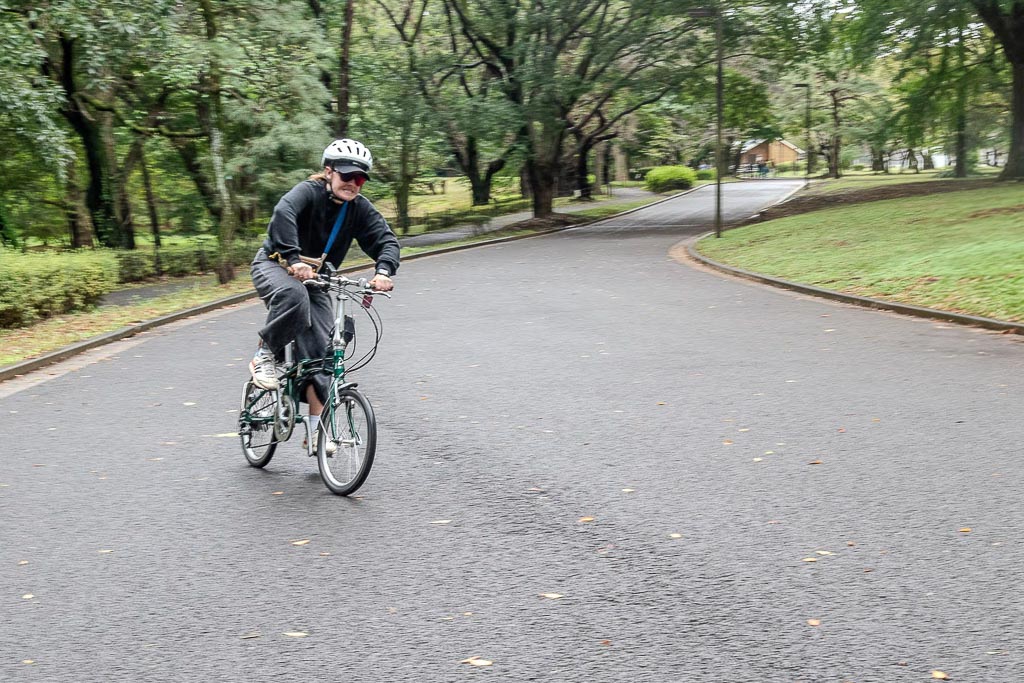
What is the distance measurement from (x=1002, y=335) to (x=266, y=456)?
890 centimetres

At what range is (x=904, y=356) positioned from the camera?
1067 cm

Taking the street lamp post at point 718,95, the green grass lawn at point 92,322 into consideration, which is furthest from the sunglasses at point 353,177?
the street lamp post at point 718,95

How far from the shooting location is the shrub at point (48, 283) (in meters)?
14.5

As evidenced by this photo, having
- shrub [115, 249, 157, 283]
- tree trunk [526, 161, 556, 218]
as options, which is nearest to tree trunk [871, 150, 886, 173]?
tree trunk [526, 161, 556, 218]

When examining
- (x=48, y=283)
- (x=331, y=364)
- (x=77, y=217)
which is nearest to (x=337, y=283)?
(x=331, y=364)

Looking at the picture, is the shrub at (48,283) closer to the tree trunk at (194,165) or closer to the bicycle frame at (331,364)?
the bicycle frame at (331,364)

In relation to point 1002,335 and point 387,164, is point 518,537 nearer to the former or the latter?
point 1002,335

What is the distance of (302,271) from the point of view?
582 cm

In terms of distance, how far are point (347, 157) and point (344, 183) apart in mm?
180

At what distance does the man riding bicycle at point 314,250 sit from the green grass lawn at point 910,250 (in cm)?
929

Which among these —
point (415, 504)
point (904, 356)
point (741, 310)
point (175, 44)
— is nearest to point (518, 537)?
point (415, 504)

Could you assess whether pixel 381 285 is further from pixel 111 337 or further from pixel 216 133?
pixel 216 133

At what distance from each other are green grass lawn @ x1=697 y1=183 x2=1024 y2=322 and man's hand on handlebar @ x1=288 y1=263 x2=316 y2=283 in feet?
32.1

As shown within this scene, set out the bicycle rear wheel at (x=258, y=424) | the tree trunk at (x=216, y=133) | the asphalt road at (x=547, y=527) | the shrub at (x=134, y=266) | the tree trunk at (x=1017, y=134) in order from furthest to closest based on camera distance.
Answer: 1. the tree trunk at (x=1017, y=134)
2. the shrub at (x=134, y=266)
3. the tree trunk at (x=216, y=133)
4. the bicycle rear wheel at (x=258, y=424)
5. the asphalt road at (x=547, y=527)
